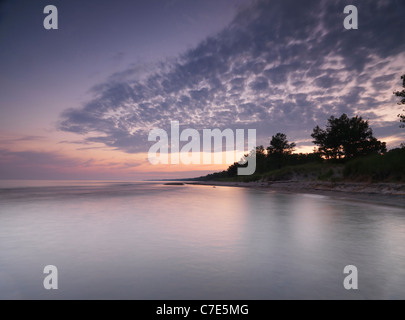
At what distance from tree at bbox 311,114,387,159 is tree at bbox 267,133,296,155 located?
29.1 meters

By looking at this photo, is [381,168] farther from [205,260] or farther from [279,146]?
[279,146]

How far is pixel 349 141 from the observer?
56562 mm

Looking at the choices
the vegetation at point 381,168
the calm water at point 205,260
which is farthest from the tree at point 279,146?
the calm water at point 205,260

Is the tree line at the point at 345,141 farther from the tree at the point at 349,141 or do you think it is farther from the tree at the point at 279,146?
the tree at the point at 279,146

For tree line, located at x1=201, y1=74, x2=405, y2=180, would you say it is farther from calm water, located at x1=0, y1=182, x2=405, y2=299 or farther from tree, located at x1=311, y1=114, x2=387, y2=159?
calm water, located at x1=0, y1=182, x2=405, y2=299

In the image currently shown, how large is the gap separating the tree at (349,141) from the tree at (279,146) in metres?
29.1

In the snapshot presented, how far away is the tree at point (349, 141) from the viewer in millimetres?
55669

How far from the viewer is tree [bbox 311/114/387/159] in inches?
2192

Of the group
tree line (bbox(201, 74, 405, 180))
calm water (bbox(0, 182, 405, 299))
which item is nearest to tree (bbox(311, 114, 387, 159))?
tree line (bbox(201, 74, 405, 180))

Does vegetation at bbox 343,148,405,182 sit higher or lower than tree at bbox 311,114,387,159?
lower

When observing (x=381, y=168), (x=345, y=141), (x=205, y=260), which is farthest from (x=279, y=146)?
(x=205, y=260)

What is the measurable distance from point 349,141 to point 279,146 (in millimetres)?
34373

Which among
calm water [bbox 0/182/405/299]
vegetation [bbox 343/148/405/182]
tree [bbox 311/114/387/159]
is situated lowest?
calm water [bbox 0/182/405/299]
